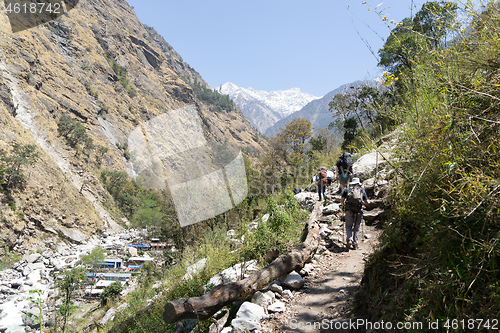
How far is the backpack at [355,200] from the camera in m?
5.49

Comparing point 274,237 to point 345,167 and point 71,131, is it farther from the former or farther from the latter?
point 71,131

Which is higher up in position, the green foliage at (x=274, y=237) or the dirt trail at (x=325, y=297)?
the green foliage at (x=274, y=237)

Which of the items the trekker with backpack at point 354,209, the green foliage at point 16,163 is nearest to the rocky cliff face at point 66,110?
the green foliage at point 16,163

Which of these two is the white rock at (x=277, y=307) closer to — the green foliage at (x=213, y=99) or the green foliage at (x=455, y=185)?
the green foliage at (x=455, y=185)

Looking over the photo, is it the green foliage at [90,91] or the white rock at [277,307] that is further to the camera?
the green foliage at [90,91]

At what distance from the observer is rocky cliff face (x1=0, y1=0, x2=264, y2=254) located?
37312 millimetres

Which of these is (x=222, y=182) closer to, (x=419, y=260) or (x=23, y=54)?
(x=419, y=260)

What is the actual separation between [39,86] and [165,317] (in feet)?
216

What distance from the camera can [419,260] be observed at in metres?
1.98

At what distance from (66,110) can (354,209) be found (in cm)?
6659

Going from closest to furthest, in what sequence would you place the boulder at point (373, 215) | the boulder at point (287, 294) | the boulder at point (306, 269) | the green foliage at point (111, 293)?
the boulder at point (287, 294) < the boulder at point (306, 269) < the boulder at point (373, 215) < the green foliage at point (111, 293)

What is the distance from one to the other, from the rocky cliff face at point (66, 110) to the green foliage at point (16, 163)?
1076mm

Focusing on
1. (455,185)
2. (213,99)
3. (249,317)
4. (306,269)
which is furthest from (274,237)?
(213,99)

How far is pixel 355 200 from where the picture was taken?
5500 mm
